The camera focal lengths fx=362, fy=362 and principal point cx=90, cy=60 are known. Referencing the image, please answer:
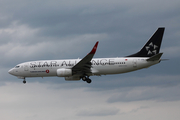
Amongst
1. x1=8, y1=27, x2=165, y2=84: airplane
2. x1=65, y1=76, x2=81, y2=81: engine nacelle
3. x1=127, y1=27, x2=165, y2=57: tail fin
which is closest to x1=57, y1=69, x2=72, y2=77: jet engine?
x1=8, y1=27, x2=165, y2=84: airplane

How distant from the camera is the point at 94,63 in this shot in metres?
60.4

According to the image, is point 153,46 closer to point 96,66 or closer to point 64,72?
point 96,66

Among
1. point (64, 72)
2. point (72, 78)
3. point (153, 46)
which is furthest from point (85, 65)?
point (153, 46)

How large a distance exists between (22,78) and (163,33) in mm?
26038

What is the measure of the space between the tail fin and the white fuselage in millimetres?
2237

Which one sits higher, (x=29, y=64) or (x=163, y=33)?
(x=163, y=33)

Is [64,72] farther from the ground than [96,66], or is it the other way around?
[96,66]

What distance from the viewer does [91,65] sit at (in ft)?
199

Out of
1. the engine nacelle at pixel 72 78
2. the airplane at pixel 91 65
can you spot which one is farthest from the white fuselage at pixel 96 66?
the engine nacelle at pixel 72 78

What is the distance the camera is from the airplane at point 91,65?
2331 inches

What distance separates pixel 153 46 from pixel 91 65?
37.3 feet

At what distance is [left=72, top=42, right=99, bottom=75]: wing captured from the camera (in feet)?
184

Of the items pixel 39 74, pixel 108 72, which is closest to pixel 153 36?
pixel 108 72

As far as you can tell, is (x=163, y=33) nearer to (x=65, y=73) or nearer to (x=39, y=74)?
(x=65, y=73)
